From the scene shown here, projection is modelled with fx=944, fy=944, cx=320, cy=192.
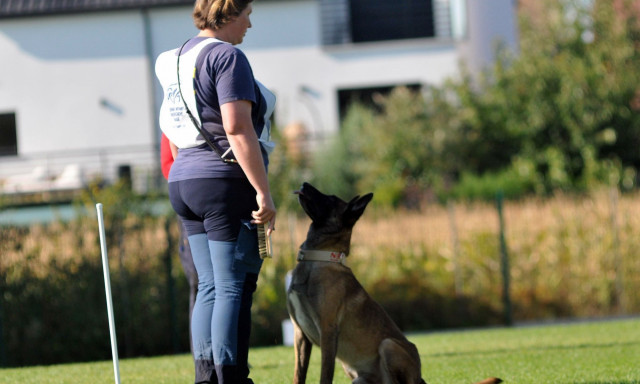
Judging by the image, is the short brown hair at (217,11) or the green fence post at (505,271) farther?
the green fence post at (505,271)

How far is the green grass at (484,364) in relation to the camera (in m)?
6.33

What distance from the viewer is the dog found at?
196 inches

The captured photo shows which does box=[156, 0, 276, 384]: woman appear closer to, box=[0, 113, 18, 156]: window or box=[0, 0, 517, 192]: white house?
box=[0, 0, 517, 192]: white house

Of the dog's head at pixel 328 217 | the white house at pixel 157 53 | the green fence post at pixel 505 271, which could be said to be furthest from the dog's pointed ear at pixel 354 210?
the white house at pixel 157 53

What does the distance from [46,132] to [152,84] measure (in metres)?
2.98

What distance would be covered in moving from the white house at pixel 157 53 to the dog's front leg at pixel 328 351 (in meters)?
18.7

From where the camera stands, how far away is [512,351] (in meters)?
8.48

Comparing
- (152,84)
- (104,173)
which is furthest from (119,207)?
(152,84)

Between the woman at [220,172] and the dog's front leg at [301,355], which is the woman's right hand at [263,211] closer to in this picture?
the woman at [220,172]

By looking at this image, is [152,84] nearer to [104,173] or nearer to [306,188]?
[104,173]

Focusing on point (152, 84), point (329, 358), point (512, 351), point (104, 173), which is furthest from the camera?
point (152, 84)

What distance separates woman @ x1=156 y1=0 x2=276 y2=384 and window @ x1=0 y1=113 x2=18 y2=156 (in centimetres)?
2097

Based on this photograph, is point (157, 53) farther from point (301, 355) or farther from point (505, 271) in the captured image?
point (301, 355)

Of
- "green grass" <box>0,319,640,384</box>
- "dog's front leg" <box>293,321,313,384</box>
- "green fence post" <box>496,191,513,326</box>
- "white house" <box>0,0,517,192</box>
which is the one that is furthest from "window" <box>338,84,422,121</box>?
"dog's front leg" <box>293,321,313,384</box>
